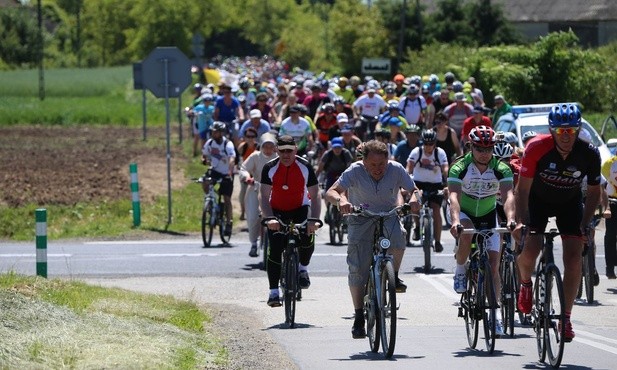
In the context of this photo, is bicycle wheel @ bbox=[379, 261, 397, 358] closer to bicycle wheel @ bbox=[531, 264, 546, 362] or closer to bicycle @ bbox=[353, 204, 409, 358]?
bicycle @ bbox=[353, 204, 409, 358]

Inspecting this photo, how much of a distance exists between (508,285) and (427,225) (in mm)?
6985

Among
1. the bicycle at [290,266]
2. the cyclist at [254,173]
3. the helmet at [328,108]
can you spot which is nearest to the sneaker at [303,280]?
the bicycle at [290,266]

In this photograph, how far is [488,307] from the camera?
39.2ft

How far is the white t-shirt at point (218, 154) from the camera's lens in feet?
75.8

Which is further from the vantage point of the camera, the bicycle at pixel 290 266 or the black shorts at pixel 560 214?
the bicycle at pixel 290 266

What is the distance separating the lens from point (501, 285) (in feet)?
42.0

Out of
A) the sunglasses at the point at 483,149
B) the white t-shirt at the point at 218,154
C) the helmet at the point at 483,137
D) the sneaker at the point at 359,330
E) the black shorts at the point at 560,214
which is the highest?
the helmet at the point at 483,137

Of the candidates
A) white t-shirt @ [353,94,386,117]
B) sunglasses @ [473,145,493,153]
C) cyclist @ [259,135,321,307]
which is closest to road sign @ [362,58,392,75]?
white t-shirt @ [353,94,386,117]

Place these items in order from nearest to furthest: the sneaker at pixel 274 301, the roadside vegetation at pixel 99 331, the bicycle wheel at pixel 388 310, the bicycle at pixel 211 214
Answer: the roadside vegetation at pixel 99 331 < the bicycle wheel at pixel 388 310 < the sneaker at pixel 274 301 < the bicycle at pixel 211 214

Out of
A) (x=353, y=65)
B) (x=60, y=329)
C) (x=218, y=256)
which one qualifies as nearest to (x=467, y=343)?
(x=60, y=329)

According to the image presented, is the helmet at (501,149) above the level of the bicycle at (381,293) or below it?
above

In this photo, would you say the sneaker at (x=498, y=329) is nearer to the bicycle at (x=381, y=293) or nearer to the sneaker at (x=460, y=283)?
the sneaker at (x=460, y=283)

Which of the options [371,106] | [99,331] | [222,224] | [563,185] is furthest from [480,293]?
[371,106]

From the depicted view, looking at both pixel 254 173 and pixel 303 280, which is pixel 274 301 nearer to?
pixel 303 280
